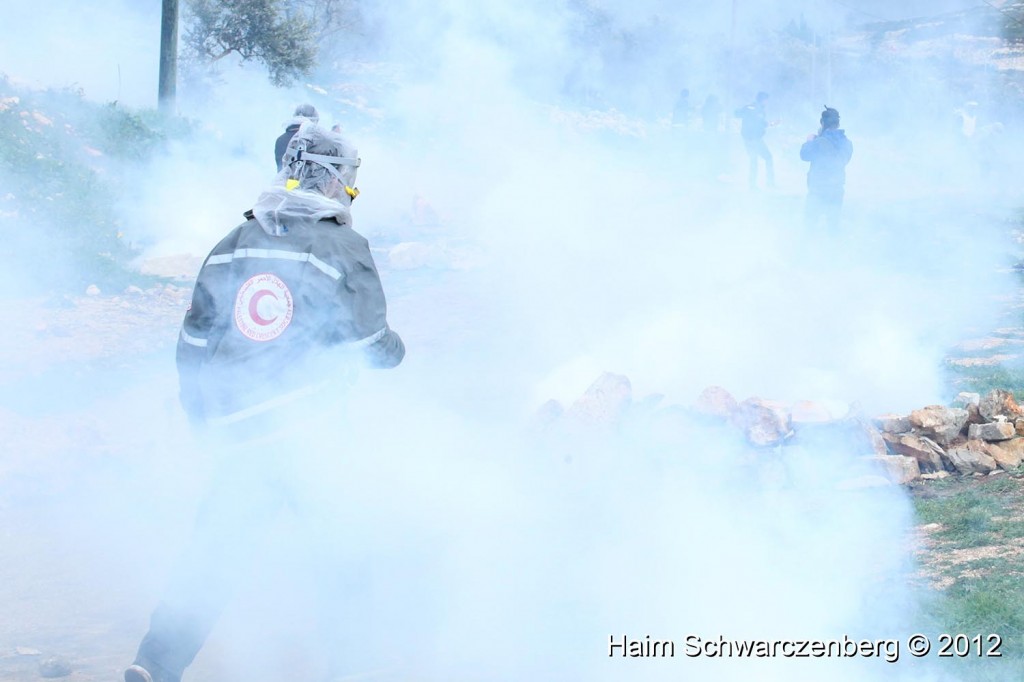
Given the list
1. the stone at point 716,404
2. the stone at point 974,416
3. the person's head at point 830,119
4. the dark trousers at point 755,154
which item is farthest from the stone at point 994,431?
the dark trousers at point 755,154

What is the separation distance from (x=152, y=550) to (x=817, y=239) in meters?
7.73

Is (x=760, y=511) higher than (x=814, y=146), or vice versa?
(x=814, y=146)

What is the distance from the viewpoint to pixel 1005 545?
3799 mm

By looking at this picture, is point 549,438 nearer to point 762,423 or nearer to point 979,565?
point 762,423

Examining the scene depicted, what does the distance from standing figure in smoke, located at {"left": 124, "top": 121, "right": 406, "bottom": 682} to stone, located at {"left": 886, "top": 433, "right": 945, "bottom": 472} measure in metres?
2.70

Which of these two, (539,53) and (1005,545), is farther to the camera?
(539,53)

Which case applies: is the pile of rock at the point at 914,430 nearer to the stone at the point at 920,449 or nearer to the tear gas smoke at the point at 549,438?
the stone at the point at 920,449

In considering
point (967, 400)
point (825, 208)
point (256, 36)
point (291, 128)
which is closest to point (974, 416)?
point (967, 400)

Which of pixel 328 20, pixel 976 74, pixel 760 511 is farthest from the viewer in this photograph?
pixel 976 74

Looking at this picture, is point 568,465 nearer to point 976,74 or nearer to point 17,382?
point 17,382

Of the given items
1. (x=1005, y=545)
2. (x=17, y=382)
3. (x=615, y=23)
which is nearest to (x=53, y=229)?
(x=17, y=382)

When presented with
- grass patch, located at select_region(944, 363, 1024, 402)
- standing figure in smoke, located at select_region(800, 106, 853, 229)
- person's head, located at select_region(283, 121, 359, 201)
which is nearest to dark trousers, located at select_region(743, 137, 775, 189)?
standing figure in smoke, located at select_region(800, 106, 853, 229)

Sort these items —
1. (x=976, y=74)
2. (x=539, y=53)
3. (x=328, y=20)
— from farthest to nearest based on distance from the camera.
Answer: (x=976, y=74)
(x=539, y=53)
(x=328, y=20)

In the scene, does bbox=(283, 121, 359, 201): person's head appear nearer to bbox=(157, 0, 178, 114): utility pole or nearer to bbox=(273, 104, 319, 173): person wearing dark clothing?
bbox=(273, 104, 319, 173): person wearing dark clothing
